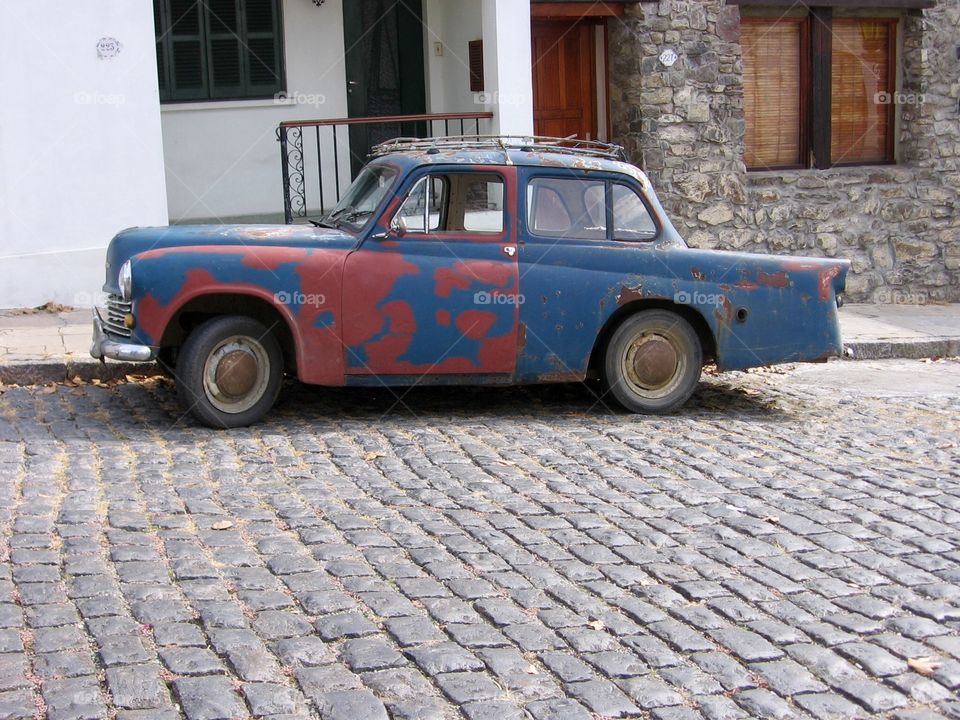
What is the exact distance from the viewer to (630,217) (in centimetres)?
848

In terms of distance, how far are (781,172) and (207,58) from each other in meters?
6.85

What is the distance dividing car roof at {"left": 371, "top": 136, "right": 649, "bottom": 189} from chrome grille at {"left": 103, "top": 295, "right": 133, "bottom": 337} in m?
1.99

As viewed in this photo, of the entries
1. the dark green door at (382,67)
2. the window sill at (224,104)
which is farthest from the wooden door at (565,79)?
the window sill at (224,104)

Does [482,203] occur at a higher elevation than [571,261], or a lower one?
higher

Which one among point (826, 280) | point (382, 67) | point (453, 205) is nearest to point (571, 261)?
point (453, 205)

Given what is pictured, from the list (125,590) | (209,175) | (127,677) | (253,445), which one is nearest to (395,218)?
(253,445)

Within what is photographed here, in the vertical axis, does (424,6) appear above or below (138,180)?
above

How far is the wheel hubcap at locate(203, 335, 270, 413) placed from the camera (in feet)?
25.2

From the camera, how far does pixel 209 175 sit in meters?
14.5

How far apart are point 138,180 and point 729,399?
6109 mm

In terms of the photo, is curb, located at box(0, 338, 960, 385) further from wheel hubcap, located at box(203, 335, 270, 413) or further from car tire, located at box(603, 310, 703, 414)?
wheel hubcap, located at box(203, 335, 270, 413)

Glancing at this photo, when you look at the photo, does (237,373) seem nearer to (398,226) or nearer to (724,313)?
(398,226)

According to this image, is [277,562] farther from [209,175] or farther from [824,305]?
[209,175]

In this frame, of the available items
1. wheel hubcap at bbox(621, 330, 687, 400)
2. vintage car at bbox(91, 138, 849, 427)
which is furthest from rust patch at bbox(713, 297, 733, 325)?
wheel hubcap at bbox(621, 330, 687, 400)
